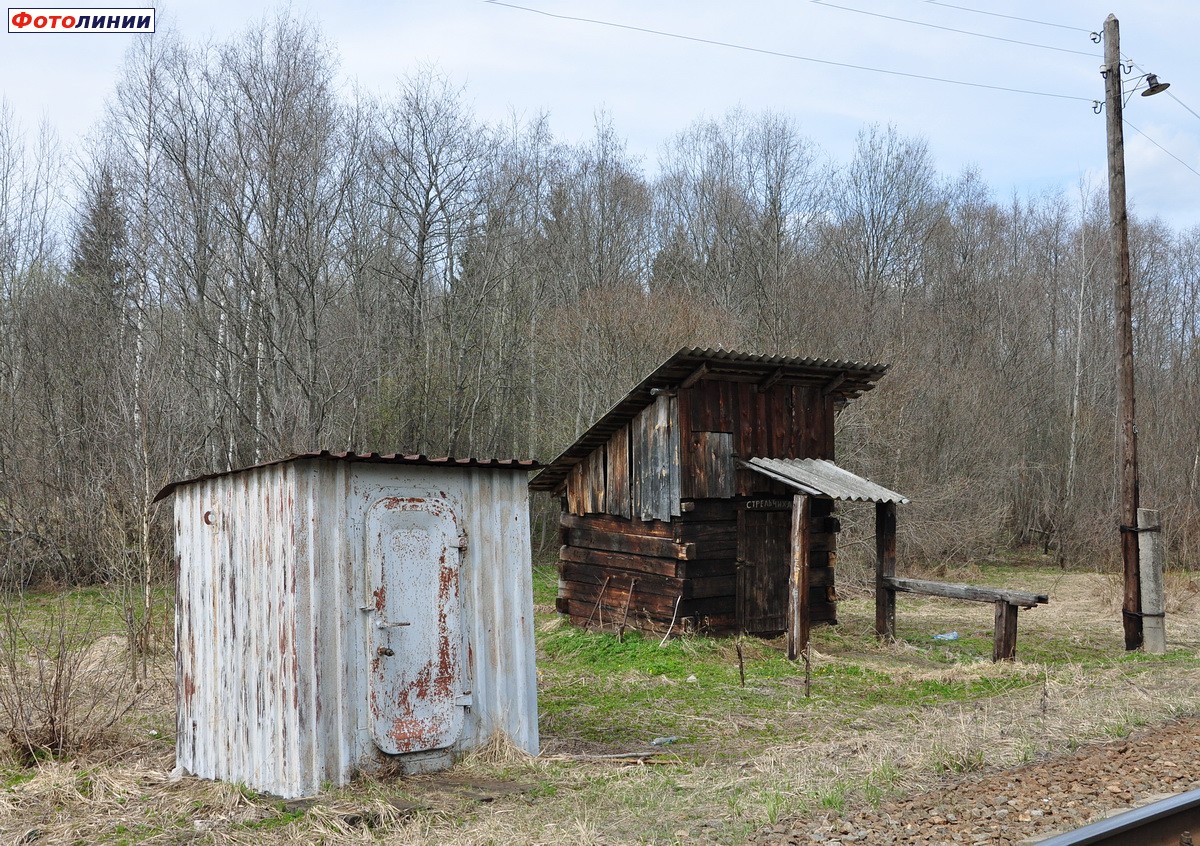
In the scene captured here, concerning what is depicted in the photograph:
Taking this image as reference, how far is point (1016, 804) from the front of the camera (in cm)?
600

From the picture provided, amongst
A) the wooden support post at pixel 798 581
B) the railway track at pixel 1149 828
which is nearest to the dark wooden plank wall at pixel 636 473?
the wooden support post at pixel 798 581

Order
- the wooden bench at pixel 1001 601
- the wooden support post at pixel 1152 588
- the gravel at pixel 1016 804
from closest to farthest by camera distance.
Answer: the gravel at pixel 1016 804
the wooden bench at pixel 1001 601
the wooden support post at pixel 1152 588

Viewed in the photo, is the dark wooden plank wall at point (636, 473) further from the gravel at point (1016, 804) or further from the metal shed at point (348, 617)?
the gravel at point (1016, 804)

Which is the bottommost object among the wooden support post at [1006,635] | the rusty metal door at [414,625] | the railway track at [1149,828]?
the wooden support post at [1006,635]

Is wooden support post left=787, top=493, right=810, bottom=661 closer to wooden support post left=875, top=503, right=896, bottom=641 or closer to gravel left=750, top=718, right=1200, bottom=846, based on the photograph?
wooden support post left=875, top=503, right=896, bottom=641

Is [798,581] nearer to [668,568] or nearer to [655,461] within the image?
[668,568]

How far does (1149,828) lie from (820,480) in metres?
8.68

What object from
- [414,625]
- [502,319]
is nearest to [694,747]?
[414,625]

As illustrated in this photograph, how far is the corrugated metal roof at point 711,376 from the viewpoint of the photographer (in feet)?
44.8

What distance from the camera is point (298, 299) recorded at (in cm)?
2234

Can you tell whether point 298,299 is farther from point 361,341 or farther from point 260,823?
point 260,823

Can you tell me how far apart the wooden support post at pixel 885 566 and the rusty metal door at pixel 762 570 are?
1.31 m

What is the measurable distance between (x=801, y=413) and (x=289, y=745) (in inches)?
404

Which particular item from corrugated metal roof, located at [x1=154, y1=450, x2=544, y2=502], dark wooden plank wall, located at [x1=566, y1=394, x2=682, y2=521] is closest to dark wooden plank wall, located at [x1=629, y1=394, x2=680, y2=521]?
dark wooden plank wall, located at [x1=566, y1=394, x2=682, y2=521]
